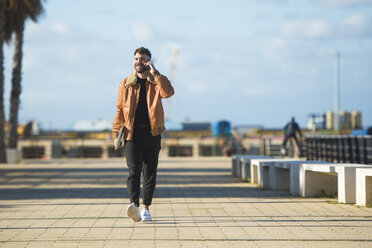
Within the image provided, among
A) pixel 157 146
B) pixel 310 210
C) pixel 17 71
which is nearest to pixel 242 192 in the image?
pixel 310 210

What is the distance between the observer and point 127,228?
7625 millimetres

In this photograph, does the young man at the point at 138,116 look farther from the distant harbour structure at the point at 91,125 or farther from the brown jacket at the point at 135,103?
the distant harbour structure at the point at 91,125

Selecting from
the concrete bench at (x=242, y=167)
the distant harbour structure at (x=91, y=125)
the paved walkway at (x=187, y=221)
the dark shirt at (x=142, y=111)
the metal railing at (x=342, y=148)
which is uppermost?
the distant harbour structure at (x=91, y=125)

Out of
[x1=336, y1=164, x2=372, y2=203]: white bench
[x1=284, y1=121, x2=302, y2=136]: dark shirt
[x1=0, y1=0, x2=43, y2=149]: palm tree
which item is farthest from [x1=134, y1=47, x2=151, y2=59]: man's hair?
[x1=284, y1=121, x2=302, y2=136]: dark shirt

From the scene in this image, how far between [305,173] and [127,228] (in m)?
4.89

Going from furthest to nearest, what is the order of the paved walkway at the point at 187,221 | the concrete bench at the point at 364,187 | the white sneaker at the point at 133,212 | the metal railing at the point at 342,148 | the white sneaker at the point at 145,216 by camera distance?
the metal railing at the point at 342,148 → the concrete bench at the point at 364,187 → the white sneaker at the point at 145,216 → the white sneaker at the point at 133,212 → the paved walkway at the point at 187,221

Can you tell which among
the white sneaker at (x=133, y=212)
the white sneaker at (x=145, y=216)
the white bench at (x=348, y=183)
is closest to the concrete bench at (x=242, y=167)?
the white bench at (x=348, y=183)

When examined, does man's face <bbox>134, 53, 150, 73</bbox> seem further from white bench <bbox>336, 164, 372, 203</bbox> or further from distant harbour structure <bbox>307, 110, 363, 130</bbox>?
distant harbour structure <bbox>307, 110, 363, 130</bbox>

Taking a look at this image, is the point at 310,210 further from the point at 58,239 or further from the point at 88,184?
the point at 88,184

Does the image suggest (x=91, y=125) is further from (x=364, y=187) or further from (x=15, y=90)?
(x=364, y=187)

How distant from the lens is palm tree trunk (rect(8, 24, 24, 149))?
1253 inches

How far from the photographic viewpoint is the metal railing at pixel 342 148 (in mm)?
20016

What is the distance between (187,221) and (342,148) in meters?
14.8

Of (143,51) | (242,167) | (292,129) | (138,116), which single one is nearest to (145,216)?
(138,116)
